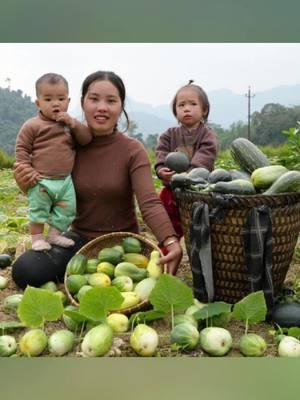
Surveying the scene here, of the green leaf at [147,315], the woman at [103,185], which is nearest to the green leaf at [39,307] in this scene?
the green leaf at [147,315]

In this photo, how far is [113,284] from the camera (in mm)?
2814

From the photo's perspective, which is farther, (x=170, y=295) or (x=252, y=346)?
(x=170, y=295)

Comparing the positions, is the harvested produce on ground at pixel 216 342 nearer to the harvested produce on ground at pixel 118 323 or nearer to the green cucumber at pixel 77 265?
the harvested produce on ground at pixel 118 323

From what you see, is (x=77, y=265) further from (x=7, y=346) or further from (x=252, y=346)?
(x=252, y=346)

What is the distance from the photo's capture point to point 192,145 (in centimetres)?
363

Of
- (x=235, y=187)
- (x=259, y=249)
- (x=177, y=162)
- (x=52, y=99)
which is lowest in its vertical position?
(x=259, y=249)

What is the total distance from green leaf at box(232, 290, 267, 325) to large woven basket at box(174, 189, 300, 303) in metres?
0.29

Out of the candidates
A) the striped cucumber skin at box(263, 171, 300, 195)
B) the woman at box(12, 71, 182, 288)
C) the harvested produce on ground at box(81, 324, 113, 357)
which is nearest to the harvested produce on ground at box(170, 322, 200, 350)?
the harvested produce on ground at box(81, 324, 113, 357)

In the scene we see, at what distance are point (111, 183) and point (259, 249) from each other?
3.17 ft

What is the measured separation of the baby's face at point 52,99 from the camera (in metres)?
3.05

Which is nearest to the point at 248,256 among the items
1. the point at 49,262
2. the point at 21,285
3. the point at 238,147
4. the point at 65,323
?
the point at 238,147

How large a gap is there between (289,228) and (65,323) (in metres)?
1.19

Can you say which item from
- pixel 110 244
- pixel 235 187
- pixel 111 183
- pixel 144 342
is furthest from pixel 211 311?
pixel 111 183

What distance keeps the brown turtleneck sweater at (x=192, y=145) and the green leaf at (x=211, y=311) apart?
111 centimetres
